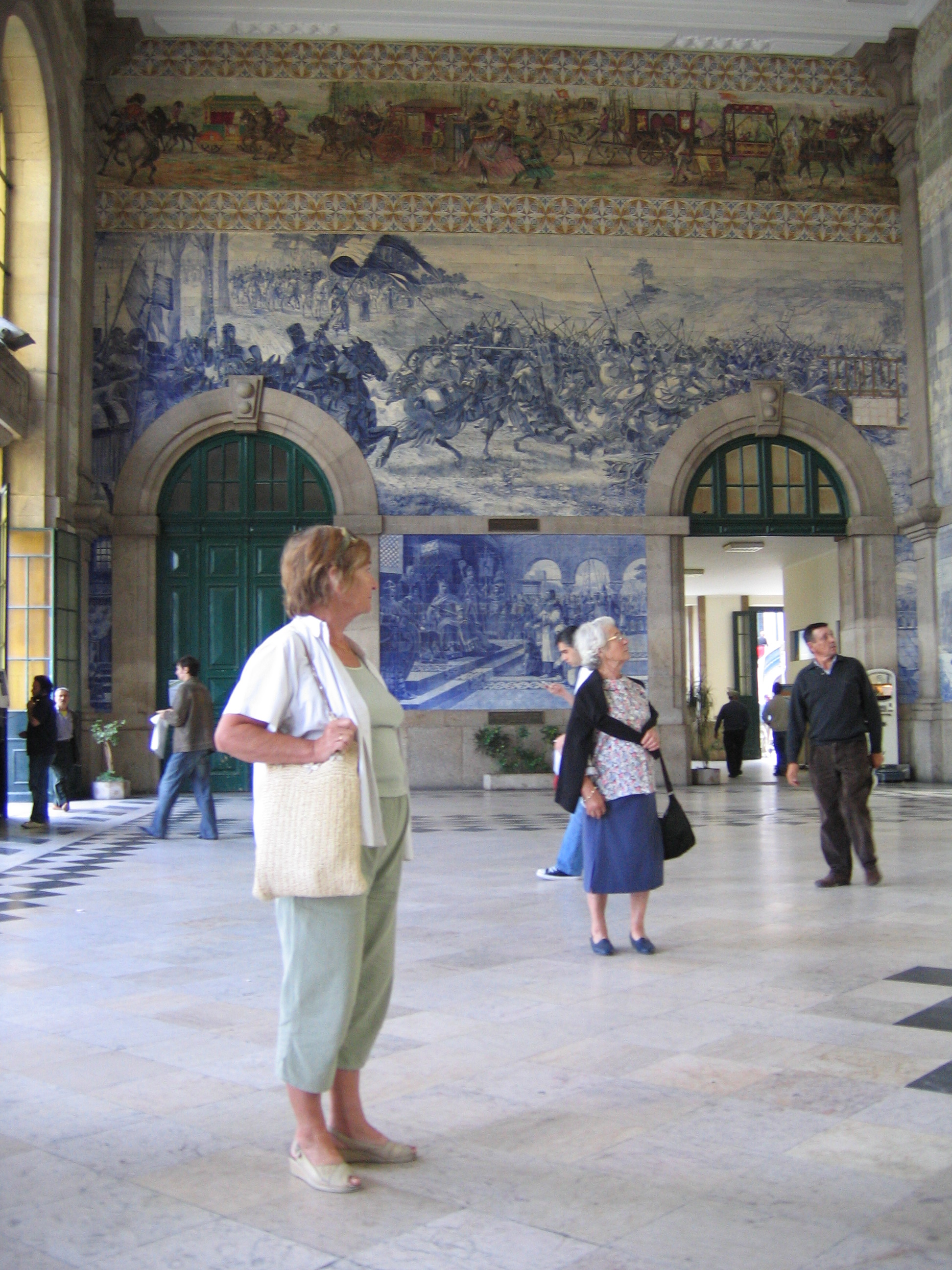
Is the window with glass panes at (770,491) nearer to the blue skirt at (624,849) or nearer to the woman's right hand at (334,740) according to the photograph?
the blue skirt at (624,849)

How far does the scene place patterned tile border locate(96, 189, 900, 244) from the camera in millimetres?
18516

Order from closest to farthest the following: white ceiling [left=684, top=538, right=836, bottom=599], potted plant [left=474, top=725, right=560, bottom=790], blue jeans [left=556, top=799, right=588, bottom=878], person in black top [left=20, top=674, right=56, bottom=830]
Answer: blue jeans [left=556, top=799, right=588, bottom=878] → person in black top [left=20, top=674, right=56, bottom=830] → potted plant [left=474, top=725, right=560, bottom=790] → white ceiling [left=684, top=538, right=836, bottom=599]

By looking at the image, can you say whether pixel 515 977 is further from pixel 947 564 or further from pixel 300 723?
pixel 947 564

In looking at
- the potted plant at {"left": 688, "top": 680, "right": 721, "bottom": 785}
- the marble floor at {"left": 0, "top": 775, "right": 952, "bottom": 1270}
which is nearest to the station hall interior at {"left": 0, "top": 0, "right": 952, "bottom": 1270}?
the potted plant at {"left": 688, "top": 680, "right": 721, "bottom": 785}

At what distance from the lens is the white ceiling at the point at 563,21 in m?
18.5

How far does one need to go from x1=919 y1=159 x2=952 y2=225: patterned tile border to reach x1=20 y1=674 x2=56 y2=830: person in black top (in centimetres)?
1450

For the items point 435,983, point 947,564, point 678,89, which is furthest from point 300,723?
point 678,89

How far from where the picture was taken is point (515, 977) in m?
5.47

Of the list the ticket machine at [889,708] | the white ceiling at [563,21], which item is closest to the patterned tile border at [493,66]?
the white ceiling at [563,21]

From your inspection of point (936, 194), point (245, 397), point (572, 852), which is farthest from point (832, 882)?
point (936, 194)

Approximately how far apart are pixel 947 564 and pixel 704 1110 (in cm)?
1615

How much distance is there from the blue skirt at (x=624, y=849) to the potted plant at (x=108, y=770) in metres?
12.5

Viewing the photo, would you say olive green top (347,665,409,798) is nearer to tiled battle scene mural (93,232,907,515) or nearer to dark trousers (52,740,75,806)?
dark trousers (52,740,75,806)

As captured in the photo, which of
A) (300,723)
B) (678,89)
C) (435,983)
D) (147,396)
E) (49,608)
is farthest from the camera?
(678,89)
